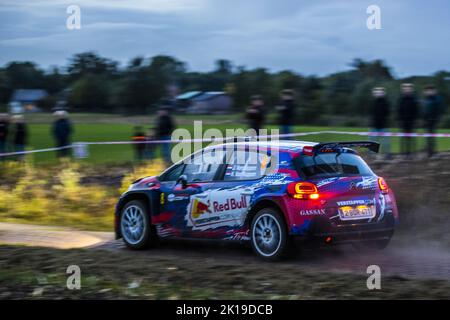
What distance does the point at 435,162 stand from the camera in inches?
595

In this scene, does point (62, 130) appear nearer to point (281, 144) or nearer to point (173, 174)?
point (173, 174)

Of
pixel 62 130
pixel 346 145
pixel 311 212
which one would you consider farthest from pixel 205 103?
pixel 311 212

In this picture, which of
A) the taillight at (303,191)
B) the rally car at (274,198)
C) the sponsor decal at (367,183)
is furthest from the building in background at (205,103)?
the taillight at (303,191)

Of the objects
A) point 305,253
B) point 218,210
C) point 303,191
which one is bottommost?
point 305,253

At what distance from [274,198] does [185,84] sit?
226 ft

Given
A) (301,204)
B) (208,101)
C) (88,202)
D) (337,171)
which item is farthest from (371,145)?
(208,101)

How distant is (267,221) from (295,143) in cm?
126

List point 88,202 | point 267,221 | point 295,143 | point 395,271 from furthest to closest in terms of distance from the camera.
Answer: point 88,202
point 295,143
point 267,221
point 395,271

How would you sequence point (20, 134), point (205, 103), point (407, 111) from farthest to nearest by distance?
point (205, 103) < point (20, 134) < point (407, 111)

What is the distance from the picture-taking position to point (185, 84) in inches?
3054

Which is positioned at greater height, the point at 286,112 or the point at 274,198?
the point at 286,112

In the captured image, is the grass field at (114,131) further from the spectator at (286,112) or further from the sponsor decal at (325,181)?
the sponsor decal at (325,181)

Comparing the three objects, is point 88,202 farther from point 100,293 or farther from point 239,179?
point 100,293

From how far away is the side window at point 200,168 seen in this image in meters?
10.5
